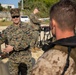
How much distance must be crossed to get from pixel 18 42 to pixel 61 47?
9.51 feet

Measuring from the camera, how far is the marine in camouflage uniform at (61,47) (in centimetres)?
193

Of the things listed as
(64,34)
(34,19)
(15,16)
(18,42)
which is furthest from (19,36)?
(34,19)

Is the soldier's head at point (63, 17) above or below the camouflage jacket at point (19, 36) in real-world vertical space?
above

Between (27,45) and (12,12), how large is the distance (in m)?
0.66

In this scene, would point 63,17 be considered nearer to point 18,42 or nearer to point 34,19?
point 18,42

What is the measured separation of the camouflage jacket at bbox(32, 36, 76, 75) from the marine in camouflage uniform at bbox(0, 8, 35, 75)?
9.43 feet

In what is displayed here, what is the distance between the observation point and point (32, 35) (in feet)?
16.1

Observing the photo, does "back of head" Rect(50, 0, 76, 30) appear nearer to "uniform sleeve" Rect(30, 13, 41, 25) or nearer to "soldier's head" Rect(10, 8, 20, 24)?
"soldier's head" Rect(10, 8, 20, 24)

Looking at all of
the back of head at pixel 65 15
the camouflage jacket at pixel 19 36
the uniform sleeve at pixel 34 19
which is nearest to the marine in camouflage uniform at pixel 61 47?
the back of head at pixel 65 15

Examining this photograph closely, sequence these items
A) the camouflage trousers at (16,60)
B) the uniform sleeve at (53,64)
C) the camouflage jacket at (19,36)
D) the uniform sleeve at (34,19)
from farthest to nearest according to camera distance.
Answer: the uniform sleeve at (34,19) → the camouflage trousers at (16,60) → the camouflage jacket at (19,36) → the uniform sleeve at (53,64)

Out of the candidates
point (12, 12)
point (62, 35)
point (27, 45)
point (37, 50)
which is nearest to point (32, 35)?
point (27, 45)

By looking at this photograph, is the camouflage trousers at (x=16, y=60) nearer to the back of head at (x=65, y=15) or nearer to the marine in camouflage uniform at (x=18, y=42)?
the marine in camouflage uniform at (x=18, y=42)

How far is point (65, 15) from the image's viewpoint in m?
2.01

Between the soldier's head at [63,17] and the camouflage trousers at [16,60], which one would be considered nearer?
the soldier's head at [63,17]
